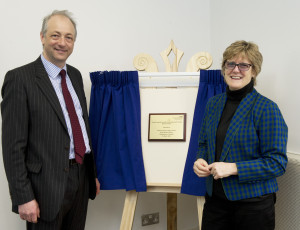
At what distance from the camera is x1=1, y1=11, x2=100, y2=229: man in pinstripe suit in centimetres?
115

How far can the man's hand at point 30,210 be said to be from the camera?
115 centimetres

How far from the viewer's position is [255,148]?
108cm

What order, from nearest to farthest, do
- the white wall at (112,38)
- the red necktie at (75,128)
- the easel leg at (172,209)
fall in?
the red necktie at (75,128) < the white wall at (112,38) < the easel leg at (172,209)

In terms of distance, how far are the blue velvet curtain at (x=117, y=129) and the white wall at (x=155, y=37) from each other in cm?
42

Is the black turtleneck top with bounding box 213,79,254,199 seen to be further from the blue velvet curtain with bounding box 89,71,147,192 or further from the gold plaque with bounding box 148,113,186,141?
the blue velvet curtain with bounding box 89,71,147,192

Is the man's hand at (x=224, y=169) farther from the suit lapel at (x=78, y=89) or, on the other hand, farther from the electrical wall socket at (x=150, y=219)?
the electrical wall socket at (x=150, y=219)

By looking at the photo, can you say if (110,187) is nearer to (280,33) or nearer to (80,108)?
(80,108)

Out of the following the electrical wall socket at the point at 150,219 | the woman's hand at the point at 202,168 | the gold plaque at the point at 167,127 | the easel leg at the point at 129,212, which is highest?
the gold plaque at the point at 167,127

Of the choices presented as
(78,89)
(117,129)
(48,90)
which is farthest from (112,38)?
(48,90)

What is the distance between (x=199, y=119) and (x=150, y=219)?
1.15m

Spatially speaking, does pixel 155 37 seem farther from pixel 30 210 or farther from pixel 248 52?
pixel 30 210

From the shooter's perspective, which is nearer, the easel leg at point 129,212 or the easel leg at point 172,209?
the easel leg at point 129,212

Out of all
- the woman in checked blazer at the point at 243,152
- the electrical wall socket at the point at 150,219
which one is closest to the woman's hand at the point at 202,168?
the woman in checked blazer at the point at 243,152

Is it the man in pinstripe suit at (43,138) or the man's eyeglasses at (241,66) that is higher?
the man's eyeglasses at (241,66)
